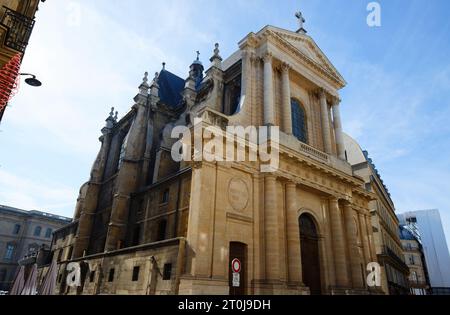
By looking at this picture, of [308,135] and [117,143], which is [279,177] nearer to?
[308,135]

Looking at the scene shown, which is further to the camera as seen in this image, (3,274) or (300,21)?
(3,274)

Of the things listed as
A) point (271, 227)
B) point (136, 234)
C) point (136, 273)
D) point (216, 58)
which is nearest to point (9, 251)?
point (136, 234)

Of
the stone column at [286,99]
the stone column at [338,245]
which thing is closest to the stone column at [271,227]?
the stone column at [286,99]

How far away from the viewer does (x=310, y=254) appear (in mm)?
15055

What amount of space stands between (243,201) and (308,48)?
1298 cm

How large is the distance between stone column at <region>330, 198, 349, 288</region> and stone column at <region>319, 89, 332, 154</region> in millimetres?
3772

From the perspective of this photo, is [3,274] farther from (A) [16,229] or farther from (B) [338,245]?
(B) [338,245]

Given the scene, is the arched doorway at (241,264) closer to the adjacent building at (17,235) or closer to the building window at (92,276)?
the building window at (92,276)

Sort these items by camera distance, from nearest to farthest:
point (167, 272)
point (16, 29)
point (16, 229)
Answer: point (16, 29), point (167, 272), point (16, 229)

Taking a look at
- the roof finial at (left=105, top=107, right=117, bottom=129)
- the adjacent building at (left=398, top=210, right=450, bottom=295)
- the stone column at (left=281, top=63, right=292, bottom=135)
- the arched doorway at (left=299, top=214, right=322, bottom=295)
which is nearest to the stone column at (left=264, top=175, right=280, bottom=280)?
the arched doorway at (left=299, top=214, right=322, bottom=295)

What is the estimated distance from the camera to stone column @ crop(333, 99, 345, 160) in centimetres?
1989

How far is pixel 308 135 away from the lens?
742 inches

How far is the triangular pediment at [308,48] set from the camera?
18241mm
